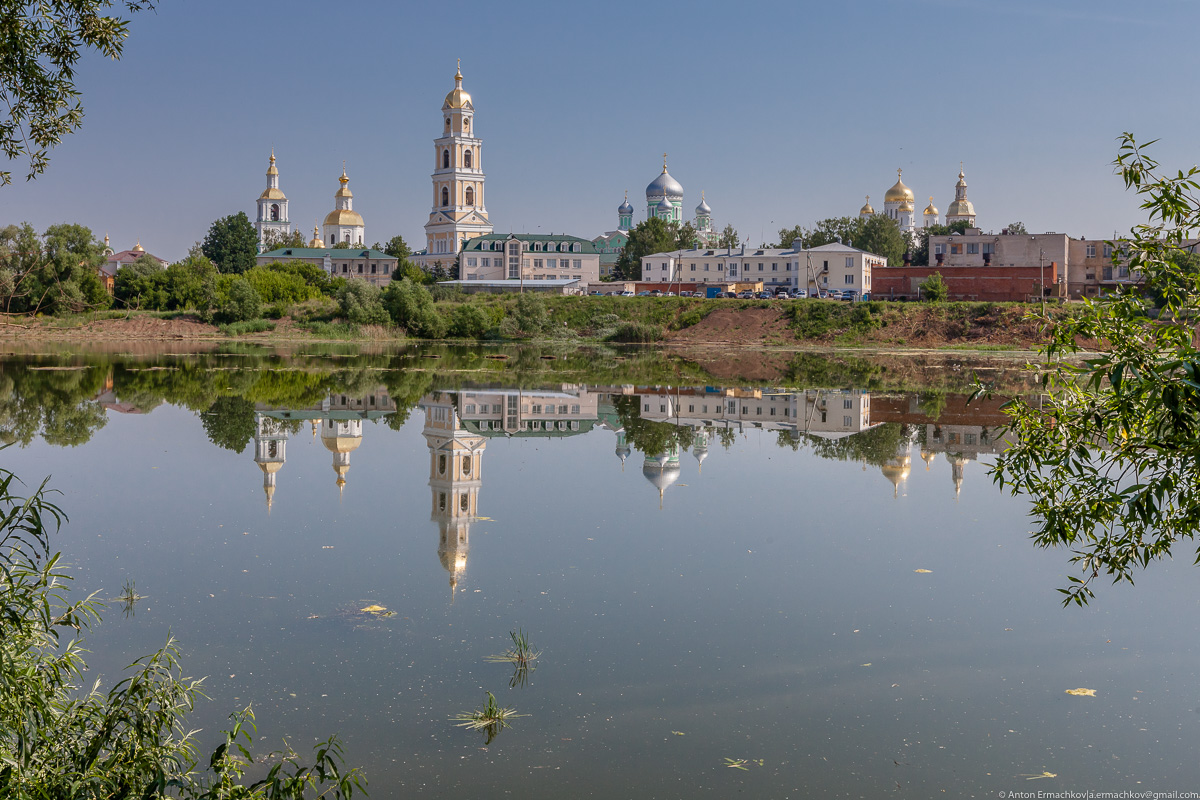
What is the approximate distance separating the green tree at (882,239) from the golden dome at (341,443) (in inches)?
3458

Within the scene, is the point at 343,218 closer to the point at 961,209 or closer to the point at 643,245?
the point at 643,245

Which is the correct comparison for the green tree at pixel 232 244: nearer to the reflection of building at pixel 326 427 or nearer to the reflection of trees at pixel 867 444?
the reflection of building at pixel 326 427

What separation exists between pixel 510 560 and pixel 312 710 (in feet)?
15.6

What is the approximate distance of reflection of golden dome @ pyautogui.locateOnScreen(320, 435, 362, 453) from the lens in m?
22.6

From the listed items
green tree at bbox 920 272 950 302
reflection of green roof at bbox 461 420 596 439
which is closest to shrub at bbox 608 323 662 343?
green tree at bbox 920 272 950 302

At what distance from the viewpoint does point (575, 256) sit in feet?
361

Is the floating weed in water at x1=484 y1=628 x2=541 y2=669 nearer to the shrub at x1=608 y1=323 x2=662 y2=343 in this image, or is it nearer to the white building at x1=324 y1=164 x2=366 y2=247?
the shrub at x1=608 y1=323 x2=662 y2=343

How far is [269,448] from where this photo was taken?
22.6 metres

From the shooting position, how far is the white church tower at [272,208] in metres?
161

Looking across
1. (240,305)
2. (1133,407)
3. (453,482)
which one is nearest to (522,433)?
(453,482)

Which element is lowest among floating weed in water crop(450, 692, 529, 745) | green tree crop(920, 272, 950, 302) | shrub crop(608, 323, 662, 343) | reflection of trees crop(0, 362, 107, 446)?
floating weed in water crop(450, 692, 529, 745)

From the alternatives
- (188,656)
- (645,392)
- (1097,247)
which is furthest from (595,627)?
(1097,247)

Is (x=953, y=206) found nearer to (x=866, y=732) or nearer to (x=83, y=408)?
(x=83, y=408)

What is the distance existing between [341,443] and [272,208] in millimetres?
148009
